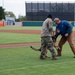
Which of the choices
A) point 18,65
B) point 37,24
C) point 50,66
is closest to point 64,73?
point 50,66

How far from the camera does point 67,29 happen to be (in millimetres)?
12336

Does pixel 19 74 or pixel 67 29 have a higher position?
pixel 67 29

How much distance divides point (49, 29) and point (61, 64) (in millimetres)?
1890

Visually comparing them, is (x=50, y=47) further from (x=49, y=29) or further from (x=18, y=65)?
(x=18, y=65)

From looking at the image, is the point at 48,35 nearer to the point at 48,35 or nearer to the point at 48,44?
the point at 48,35

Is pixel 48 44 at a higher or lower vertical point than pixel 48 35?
lower

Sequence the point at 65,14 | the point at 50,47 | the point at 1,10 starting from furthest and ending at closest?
the point at 1,10 < the point at 65,14 < the point at 50,47

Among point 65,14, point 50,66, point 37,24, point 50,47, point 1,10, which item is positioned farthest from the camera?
point 1,10

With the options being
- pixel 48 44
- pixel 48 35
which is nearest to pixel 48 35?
pixel 48 35

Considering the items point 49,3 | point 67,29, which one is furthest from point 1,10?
point 67,29

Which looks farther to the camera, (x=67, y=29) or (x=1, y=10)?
(x=1, y=10)

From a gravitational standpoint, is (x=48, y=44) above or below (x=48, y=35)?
below

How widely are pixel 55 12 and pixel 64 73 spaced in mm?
82172

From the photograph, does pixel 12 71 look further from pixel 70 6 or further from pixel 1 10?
pixel 1 10
